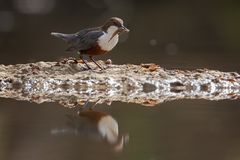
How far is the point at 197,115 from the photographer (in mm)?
7621

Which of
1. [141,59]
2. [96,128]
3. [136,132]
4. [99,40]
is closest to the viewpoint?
[136,132]

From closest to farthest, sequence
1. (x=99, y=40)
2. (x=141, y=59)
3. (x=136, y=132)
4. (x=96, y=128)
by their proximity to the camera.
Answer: (x=136, y=132) < (x=96, y=128) < (x=99, y=40) < (x=141, y=59)

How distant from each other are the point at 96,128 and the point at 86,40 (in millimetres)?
2141

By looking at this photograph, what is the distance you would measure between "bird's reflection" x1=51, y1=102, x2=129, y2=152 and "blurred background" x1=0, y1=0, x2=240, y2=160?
2.9 inches

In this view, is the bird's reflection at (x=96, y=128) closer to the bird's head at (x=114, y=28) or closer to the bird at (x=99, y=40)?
the bird at (x=99, y=40)

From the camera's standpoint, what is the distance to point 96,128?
6.97m

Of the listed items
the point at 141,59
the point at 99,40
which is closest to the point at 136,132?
the point at 99,40

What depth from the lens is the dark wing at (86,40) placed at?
8.92 m

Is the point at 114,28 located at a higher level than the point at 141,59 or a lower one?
lower

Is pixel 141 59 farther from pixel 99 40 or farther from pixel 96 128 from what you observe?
pixel 96 128

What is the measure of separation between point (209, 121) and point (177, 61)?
424cm

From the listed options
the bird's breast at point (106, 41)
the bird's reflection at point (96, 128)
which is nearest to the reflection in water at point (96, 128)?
the bird's reflection at point (96, 128)

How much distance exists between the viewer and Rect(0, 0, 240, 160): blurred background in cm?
621

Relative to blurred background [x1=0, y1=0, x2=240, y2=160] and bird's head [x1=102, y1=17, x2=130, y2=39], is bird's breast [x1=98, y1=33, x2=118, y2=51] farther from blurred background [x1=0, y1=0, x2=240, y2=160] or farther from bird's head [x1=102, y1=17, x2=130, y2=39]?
blurred background [x1=0, y1=0, x2=240, y2=160]
